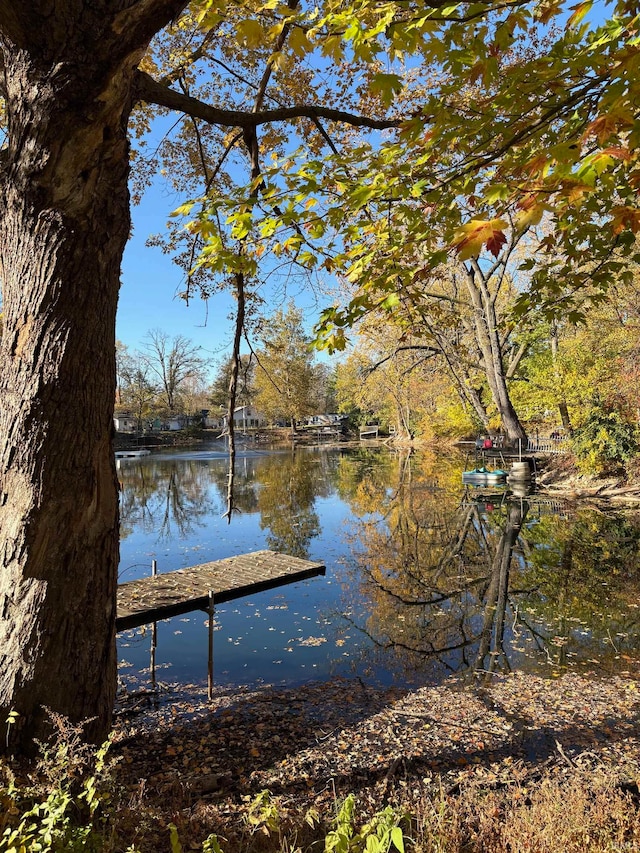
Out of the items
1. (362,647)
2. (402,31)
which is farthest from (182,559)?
(402,31)

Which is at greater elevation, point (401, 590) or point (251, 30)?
point (251, 30)

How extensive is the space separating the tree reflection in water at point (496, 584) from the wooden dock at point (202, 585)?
156cm

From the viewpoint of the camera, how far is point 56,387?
2.62 metres

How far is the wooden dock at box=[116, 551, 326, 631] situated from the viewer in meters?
6.58

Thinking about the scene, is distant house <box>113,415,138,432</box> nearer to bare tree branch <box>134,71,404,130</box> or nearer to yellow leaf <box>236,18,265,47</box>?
bare tree branch <box>134,71,404,130</box>

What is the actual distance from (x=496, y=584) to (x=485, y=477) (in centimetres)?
1070

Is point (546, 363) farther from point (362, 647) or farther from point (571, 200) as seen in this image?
point (571, 200)

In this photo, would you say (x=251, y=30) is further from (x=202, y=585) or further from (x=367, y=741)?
(x=202, y=585)

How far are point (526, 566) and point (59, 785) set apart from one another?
10591 mm

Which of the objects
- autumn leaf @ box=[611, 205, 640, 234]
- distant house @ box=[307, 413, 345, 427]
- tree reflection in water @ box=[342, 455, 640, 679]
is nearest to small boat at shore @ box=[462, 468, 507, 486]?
tree reflection in water @ box=[342, 455, 640, 679]

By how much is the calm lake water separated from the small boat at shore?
0.49 meters

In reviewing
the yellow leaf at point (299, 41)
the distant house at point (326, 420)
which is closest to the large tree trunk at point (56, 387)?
the yellow leaf at point (299, 41)

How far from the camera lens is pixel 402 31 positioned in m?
3.12

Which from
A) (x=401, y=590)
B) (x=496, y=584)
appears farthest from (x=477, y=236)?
(x=496, y=584)
